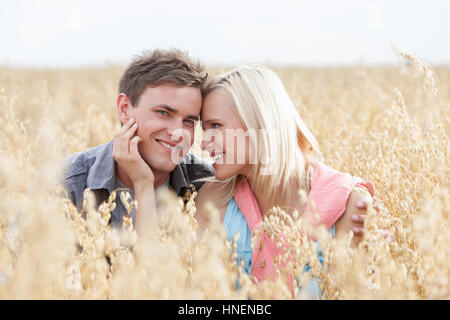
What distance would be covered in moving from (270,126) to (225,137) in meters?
0.23

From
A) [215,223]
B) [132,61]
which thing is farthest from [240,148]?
[215,223]

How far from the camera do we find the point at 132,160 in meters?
2.24

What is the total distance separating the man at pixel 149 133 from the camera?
7.55 feet

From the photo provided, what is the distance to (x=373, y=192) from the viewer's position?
2168mm

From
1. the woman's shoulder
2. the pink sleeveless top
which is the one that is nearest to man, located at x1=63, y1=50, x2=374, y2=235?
the woman's shoulder

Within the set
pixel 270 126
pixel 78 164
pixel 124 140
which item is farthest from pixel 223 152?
pixel 78 164

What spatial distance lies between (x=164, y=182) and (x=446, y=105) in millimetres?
1514

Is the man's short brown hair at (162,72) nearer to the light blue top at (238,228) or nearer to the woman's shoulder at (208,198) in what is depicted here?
the woman's shoulder at (208,198)

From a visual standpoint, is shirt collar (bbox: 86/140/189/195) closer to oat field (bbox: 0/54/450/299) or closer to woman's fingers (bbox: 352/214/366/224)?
oat field (bbox: 0/54/450/299)

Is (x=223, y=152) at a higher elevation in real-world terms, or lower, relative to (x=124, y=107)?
lower

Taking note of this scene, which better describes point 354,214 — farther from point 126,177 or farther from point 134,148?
point 126,177

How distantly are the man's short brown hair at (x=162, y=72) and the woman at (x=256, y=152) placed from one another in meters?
0.13
